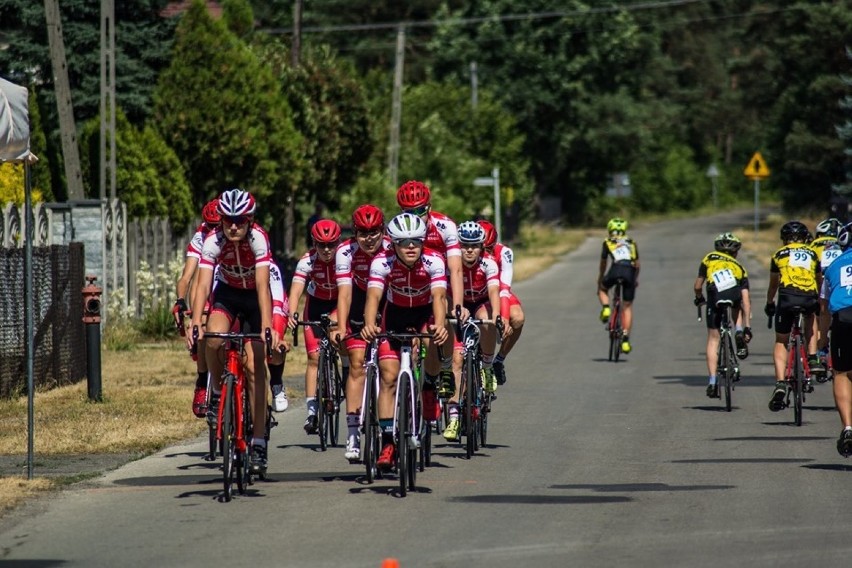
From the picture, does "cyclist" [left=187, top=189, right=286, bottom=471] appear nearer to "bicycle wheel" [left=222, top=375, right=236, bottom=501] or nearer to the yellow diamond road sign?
"bicycle wheel" [left=222, top=375, right=236, bottom=501]

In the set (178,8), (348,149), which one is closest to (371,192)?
(348,149)

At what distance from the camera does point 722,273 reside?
17.0m

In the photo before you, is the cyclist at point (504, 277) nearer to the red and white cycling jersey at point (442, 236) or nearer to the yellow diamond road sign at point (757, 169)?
the red and white cycling jersey at point (442, 236)

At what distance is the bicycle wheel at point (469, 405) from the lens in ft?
42.2

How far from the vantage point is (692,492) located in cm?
1093

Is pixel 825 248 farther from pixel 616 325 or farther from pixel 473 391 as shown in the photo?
pixel 616 325

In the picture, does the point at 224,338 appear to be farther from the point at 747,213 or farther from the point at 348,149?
the point at 747,213

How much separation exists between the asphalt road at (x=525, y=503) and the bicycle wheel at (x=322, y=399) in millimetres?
215

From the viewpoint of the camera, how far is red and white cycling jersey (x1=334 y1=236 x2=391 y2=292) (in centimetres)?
1181

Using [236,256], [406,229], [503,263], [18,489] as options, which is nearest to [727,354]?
[503,263]

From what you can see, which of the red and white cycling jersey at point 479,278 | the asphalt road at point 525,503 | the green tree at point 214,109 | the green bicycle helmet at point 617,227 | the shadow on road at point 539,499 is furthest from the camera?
the green tree at point 214,109

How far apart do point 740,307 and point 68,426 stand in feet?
22.8

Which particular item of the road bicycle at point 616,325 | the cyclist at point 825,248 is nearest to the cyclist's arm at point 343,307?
the cyclist at point 825,248

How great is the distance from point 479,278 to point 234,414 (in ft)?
14.0
